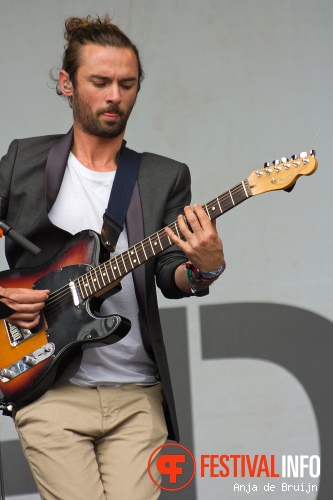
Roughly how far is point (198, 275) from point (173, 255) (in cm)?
23

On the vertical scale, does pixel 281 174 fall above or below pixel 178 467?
above

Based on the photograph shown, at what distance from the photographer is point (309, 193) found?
4.04m

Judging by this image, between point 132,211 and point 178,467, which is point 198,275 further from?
point 178,467

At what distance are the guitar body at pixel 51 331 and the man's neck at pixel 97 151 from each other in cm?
30

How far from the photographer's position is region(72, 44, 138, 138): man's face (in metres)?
2.91

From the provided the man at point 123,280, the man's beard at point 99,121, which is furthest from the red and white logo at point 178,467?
the man's beard at point 99,121

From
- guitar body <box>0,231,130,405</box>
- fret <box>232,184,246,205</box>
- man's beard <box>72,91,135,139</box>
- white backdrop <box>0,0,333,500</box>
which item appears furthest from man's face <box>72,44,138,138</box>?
white backdrop <box>0,0,333,500</box>

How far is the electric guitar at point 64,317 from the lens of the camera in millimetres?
2764

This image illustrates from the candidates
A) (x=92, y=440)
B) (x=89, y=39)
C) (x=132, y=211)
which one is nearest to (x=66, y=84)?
(x=89, y=39)

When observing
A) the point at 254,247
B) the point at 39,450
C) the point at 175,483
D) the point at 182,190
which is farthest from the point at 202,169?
the point at 39,450

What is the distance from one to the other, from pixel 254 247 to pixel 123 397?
136cm

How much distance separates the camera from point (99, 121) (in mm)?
2945

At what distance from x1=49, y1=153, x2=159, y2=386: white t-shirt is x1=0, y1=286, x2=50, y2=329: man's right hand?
0.19m

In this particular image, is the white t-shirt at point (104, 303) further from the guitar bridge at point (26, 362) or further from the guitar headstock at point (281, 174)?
the guitar headstock at point (281, 174)
